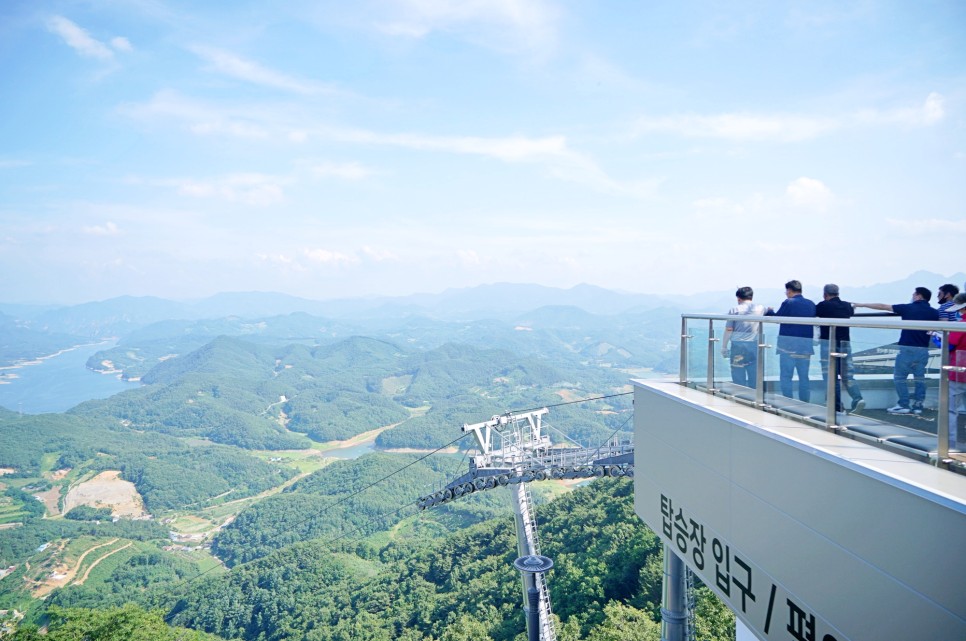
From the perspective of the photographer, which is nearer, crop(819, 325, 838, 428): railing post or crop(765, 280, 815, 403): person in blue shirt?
crop(819, 325, 838, 428): railing post

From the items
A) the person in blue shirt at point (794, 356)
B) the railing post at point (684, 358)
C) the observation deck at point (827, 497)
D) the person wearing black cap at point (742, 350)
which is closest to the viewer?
the observation deck at point (827, 497)

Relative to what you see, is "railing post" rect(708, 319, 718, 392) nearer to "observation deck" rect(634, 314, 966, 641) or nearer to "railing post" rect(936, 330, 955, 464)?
"observation deck" rect(634, 314, 966, 641)

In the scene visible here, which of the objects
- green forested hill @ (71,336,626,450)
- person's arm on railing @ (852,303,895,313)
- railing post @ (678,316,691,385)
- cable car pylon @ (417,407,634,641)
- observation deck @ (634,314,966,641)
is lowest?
green forested hill @ (71,336,626,450)

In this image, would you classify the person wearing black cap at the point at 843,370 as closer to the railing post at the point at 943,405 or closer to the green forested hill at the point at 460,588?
the railing post at the point at 943,405

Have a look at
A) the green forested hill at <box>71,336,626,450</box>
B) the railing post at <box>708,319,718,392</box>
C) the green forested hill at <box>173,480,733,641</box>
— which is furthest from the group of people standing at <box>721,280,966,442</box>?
the green forested hill at <box>71,336,626,450</box>

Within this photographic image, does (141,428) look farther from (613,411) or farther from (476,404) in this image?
(613,411)

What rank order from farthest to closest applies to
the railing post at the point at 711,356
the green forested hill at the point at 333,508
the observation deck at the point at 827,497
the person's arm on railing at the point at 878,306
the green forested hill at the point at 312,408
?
the green forested hill at the point at 312,408 < the green forested hill at the point at 333,508 < the railing post at the point at 711,356 < the person's arm on railing at the point at 878,306 < the observation deck at the point at 827,497

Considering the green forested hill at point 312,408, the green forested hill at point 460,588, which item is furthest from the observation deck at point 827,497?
the green forested hill at point 312,408
